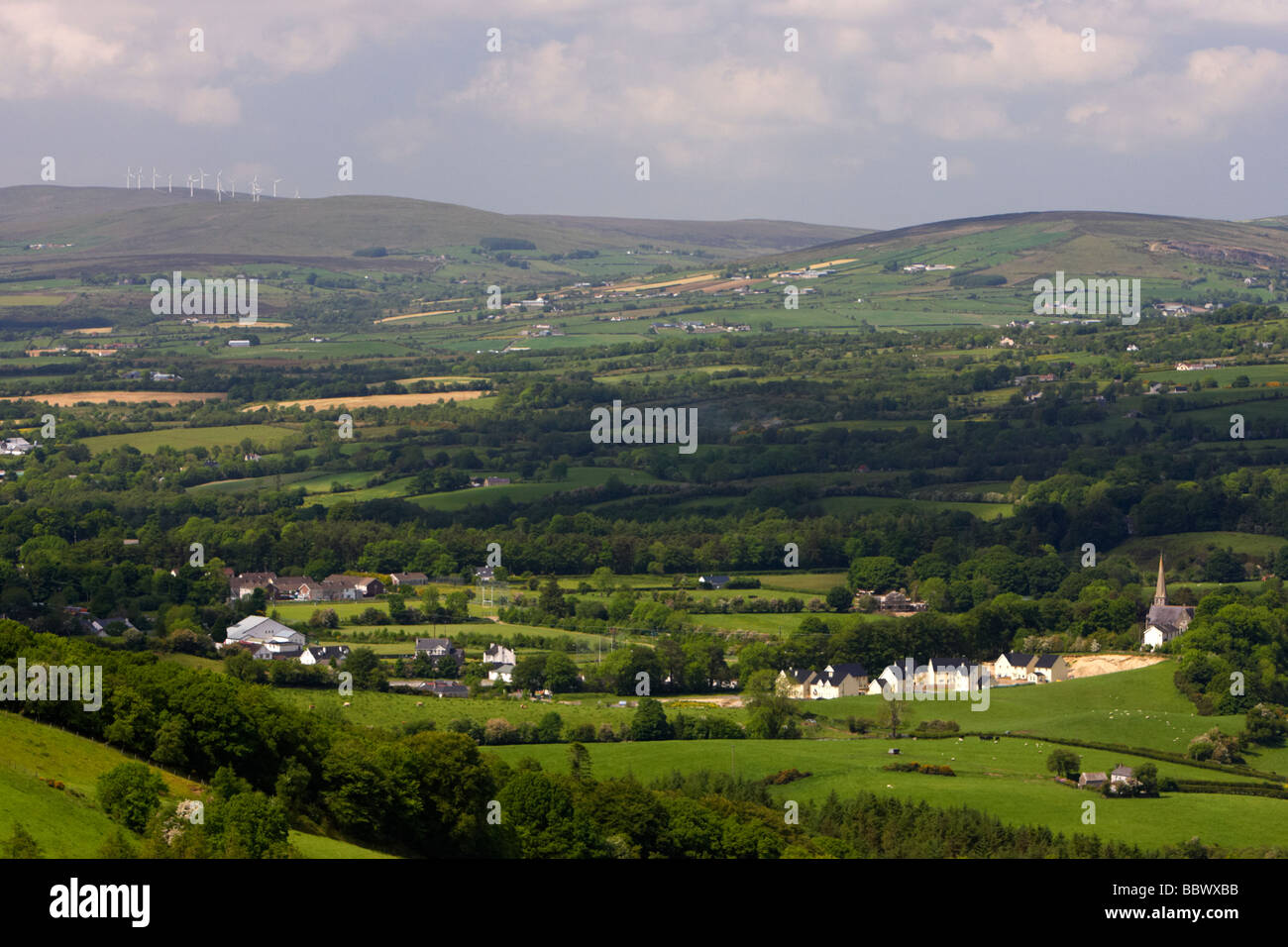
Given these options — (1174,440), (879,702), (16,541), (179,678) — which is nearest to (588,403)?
(1174,440)

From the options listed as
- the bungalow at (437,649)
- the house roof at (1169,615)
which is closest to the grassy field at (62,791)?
the bungalow at (437,649)

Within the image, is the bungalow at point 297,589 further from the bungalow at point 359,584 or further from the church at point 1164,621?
the church at point 1164,621

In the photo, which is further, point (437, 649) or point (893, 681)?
point (893, 681)

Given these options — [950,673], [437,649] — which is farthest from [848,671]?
[437,649]

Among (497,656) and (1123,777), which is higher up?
(497,656)

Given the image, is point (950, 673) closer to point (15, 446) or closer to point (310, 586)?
point (310, 586)

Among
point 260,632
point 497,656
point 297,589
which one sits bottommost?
point 497,656
